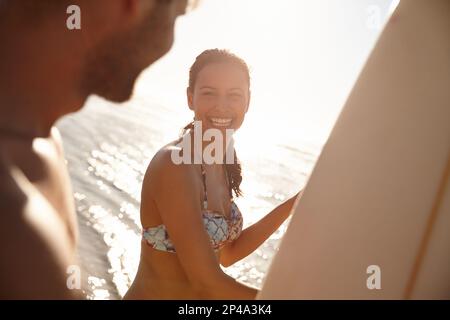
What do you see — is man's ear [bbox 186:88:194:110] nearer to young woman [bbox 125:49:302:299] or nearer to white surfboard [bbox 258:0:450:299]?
young woman [bbox 125:49:302:299]

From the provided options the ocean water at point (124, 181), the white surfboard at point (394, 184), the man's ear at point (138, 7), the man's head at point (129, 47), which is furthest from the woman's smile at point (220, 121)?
the white surfboard at point (394, 184)

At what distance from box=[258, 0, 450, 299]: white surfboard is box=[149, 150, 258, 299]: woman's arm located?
0.51 m

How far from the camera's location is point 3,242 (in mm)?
851

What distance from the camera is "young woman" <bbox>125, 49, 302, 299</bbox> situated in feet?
5.25

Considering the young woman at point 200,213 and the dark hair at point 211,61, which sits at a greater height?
the dark hair at point 211,61

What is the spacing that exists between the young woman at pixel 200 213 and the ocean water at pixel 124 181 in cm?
32

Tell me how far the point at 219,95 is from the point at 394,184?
3.68 ft

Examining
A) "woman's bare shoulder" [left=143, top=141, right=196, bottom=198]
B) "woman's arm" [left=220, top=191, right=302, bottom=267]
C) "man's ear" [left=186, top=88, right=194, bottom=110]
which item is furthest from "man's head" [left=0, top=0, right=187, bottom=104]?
"woman's arm" [left=220, top=191, right=302, bottom=267]

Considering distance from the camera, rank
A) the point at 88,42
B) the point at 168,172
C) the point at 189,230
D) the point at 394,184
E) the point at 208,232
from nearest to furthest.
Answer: the point at 394,184 → the point at 88,42 → the point at 189,230 → the point at 168,172 → the point at 208,232

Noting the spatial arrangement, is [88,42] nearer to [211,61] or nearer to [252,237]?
[211,61]

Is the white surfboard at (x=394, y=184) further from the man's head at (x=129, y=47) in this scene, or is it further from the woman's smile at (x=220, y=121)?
the woman's smile at (x=220, y=121)

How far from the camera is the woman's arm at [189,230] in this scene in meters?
1.57

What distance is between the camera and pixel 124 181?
39.4ft

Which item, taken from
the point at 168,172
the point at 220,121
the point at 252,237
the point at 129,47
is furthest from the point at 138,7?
the point at 252,237
